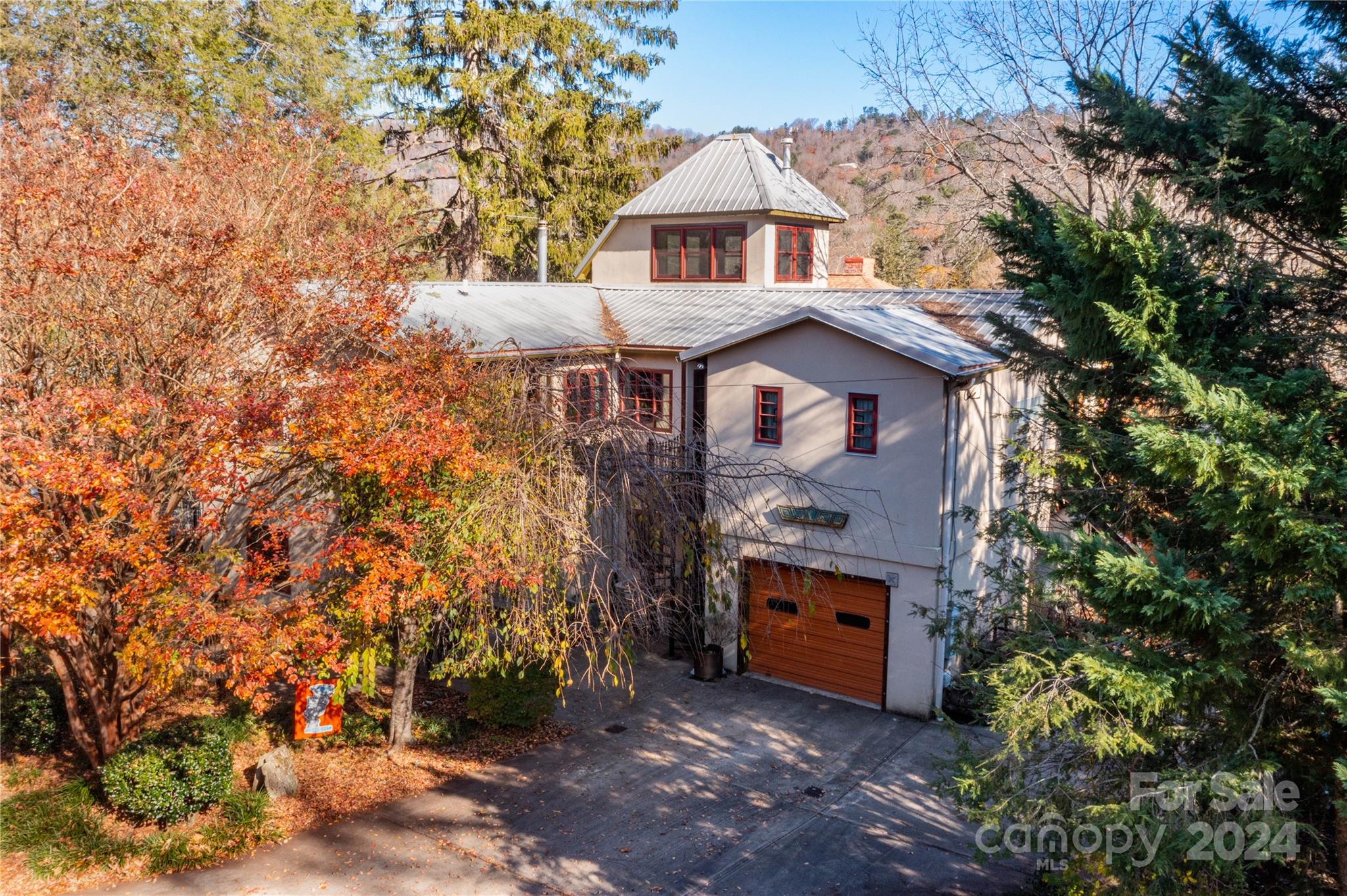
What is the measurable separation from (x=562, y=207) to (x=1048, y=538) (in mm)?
23928

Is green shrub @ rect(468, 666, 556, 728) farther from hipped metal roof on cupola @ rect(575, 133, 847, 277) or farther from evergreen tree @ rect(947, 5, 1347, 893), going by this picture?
hipped metal roof on cupola @ rect(575, 133, 847, 277)

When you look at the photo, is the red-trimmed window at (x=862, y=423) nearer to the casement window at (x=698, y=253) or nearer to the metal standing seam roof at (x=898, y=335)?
the metal standing seam roof at (x=898, y=335)

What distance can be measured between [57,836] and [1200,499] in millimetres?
12429

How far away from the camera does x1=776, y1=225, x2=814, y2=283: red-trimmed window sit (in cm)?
2344

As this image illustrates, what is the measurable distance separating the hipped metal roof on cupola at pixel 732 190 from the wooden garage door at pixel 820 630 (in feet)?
33.9

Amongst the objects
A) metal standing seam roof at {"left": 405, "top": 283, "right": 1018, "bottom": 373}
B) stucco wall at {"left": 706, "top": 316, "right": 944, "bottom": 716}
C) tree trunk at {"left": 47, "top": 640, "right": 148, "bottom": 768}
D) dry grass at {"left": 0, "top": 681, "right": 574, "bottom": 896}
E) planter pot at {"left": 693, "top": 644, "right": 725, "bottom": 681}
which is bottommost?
dry grass at {"left": 0, "top": 681, "right": 574, "bottom": 896}

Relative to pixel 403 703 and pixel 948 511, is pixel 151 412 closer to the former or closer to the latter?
pixel 403 703

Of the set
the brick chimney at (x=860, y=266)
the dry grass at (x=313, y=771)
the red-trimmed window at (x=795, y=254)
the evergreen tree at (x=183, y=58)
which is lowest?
the dry grass at (x=313, y=771)

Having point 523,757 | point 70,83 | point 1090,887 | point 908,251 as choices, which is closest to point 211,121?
point 70,83

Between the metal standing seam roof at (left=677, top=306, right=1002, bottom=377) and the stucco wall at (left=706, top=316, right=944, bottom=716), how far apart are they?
0.30 meters

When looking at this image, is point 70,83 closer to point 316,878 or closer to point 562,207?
point 562,207

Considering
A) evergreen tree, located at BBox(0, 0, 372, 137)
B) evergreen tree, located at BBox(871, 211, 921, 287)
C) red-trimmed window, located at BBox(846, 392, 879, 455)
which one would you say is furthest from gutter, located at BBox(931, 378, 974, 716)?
evergreen tree, located at BBox(871, 211, 921, 287)

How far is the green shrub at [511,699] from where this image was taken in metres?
14.2

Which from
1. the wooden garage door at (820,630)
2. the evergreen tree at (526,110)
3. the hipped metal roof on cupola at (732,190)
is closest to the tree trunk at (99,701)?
the wooden garage door at (820,630)
